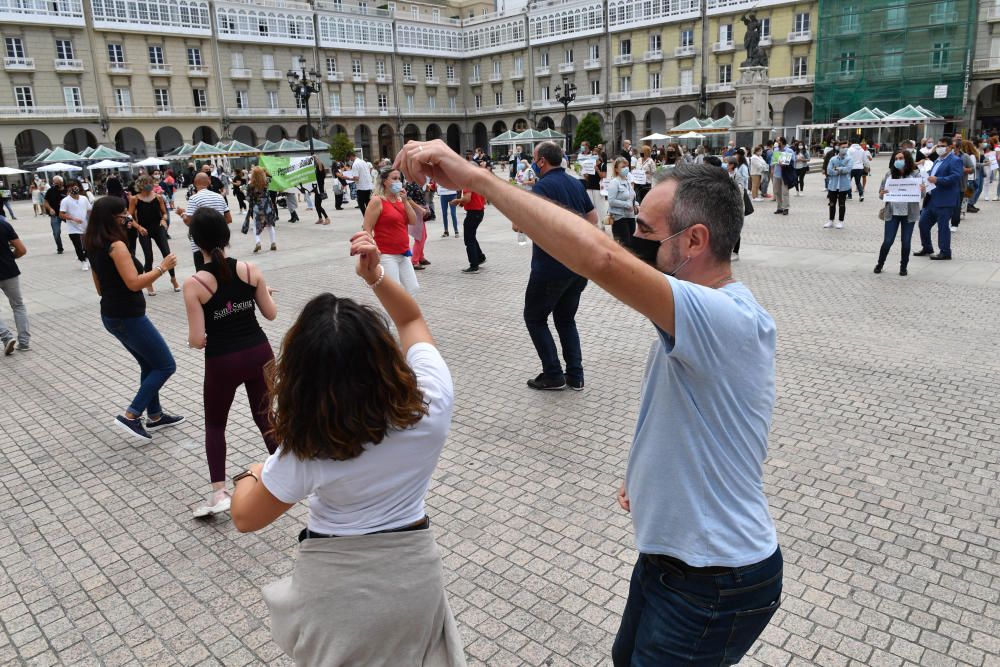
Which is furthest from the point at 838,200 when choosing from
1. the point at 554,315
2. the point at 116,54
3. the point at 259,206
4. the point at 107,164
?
the point at 116,54

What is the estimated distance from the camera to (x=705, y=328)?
157cm

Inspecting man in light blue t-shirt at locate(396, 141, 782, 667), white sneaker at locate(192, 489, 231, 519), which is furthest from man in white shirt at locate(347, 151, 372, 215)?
man in light blue t-shirt at locate(396, 141, 782, 667)

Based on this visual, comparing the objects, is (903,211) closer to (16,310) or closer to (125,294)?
(125,294)

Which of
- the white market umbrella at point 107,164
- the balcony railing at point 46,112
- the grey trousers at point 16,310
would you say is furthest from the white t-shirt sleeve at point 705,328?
the balcony railing at point 46,112

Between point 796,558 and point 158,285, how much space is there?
37.0 feet

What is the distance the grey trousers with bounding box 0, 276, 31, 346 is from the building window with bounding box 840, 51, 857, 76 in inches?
2037

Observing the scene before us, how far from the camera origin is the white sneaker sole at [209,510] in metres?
4.25

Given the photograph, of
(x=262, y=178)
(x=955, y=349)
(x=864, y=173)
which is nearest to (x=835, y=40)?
(x=864, y=173)

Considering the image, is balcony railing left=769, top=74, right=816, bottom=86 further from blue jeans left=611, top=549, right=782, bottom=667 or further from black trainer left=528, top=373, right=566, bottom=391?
blue jeans left=611, top=549, right=782, bottom=667

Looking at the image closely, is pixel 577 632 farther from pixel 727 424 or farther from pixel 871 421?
pixel 871 421

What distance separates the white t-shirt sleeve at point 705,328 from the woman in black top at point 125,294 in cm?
439

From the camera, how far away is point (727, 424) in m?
1.71

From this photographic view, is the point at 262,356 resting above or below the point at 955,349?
above

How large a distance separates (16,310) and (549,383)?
6.33m
